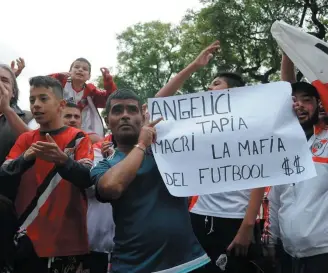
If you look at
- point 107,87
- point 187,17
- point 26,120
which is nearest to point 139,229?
point 26,120

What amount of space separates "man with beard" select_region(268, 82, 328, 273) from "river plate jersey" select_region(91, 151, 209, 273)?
0.73 meters

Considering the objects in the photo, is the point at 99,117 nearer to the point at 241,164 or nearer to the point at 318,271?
the point at 241,164

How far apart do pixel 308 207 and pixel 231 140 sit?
0.64 meters

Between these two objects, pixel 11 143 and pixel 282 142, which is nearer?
pixel 282 142

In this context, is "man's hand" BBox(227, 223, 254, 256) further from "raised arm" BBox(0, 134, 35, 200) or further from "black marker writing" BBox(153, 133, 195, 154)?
"raised arm" BBox(0, 134, 35, 200)

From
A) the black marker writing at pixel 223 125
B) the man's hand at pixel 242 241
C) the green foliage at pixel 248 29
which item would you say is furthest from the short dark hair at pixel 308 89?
the green foliage at pixel 248 29

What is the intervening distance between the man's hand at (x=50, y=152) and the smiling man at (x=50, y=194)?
10 centimetres

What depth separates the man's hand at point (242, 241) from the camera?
11.0 ft

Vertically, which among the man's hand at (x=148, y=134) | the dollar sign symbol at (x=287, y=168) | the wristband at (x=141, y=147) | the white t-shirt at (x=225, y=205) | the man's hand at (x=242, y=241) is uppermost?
the man's hand at (x=148, y=134)

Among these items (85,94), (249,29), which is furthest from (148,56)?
(85,94)

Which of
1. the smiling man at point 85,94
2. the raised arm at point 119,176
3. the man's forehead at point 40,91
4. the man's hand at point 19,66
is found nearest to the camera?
the raised arm at point 119,176

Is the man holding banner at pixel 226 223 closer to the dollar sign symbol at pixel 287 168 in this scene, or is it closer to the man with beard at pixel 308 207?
the man with beard at pixel 308 207

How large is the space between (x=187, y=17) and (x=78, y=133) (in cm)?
2068

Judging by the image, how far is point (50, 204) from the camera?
3168 mm
